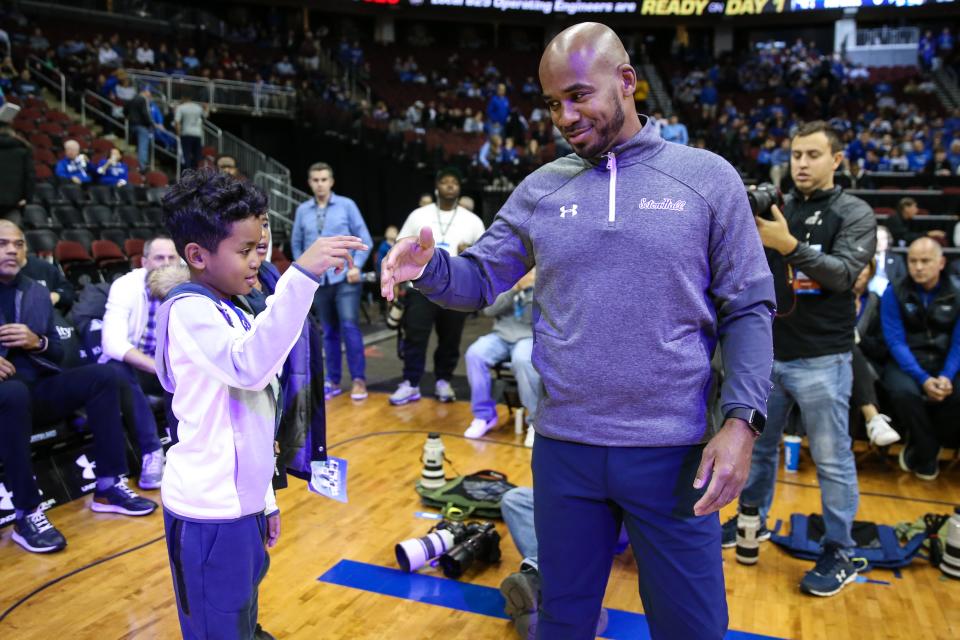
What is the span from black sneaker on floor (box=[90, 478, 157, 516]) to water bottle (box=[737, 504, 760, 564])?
2828mm

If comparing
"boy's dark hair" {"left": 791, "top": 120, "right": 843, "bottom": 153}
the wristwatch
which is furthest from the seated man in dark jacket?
"boy's dark hair" {"left": 791, "top": 120, "right": 843, "bottom": 153}

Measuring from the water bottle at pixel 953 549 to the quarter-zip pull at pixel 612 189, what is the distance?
8.41ft

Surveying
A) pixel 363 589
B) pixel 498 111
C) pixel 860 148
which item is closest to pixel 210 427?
pixel 363 589

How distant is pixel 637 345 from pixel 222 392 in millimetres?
963

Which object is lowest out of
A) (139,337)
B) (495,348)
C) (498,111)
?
(495,348)

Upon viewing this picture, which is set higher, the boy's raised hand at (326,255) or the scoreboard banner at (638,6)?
the scoreboard banner at (638,6)

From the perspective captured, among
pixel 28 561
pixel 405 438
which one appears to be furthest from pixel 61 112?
pixel 28 561

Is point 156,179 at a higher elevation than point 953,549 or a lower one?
higher

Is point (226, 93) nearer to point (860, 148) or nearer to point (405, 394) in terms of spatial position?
point (405, 394)

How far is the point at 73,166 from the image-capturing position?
31.8ft

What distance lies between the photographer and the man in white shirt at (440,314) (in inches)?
232

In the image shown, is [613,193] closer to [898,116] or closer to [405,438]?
[405,438]

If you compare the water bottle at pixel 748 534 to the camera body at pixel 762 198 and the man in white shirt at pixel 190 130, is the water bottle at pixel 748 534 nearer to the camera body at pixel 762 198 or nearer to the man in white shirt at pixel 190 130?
the camera body at pixel 762 198

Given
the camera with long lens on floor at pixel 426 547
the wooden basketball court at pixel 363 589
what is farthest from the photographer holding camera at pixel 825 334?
the camera with long lens on floor at pixel 426 547
